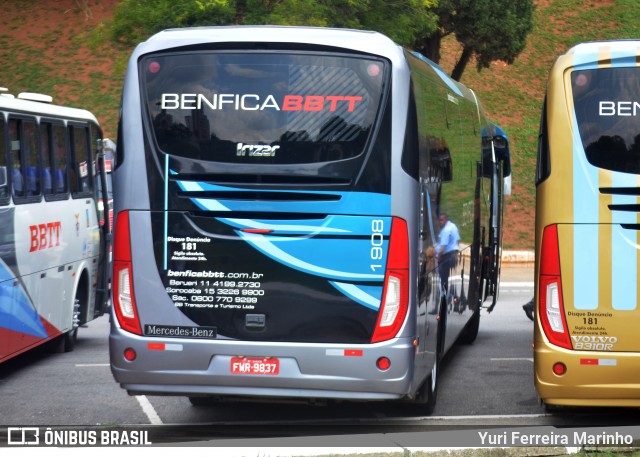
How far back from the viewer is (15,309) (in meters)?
11.7

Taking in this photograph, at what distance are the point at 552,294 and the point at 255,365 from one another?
230 centimetres

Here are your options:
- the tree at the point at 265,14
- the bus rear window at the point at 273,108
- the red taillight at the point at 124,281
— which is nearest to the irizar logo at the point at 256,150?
the bus rear window at the point at 273,108

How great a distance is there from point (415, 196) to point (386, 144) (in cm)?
45

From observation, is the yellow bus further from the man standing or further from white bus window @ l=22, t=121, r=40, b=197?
white bus window @ l=22, t=121, r=40, b=197

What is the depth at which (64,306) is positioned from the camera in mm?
13695

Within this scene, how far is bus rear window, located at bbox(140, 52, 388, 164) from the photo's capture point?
8.59 metres

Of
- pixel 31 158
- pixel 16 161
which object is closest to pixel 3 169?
pixel 16 161

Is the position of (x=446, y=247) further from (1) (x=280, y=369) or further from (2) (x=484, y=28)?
(2) (x=484, y=28)

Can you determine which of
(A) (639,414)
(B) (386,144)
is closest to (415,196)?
(B) (386,144)

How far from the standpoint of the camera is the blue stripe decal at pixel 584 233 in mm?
8555

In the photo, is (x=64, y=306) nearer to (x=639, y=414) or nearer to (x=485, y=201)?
(x=485, y=201)

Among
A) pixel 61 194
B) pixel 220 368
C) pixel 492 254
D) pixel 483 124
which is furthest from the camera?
pixel 492 254

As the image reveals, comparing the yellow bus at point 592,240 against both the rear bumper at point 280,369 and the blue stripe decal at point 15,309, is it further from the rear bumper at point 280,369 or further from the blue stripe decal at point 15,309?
the blue stripe decal at point 15,309

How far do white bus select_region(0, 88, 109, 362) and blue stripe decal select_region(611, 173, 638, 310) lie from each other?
590cm
